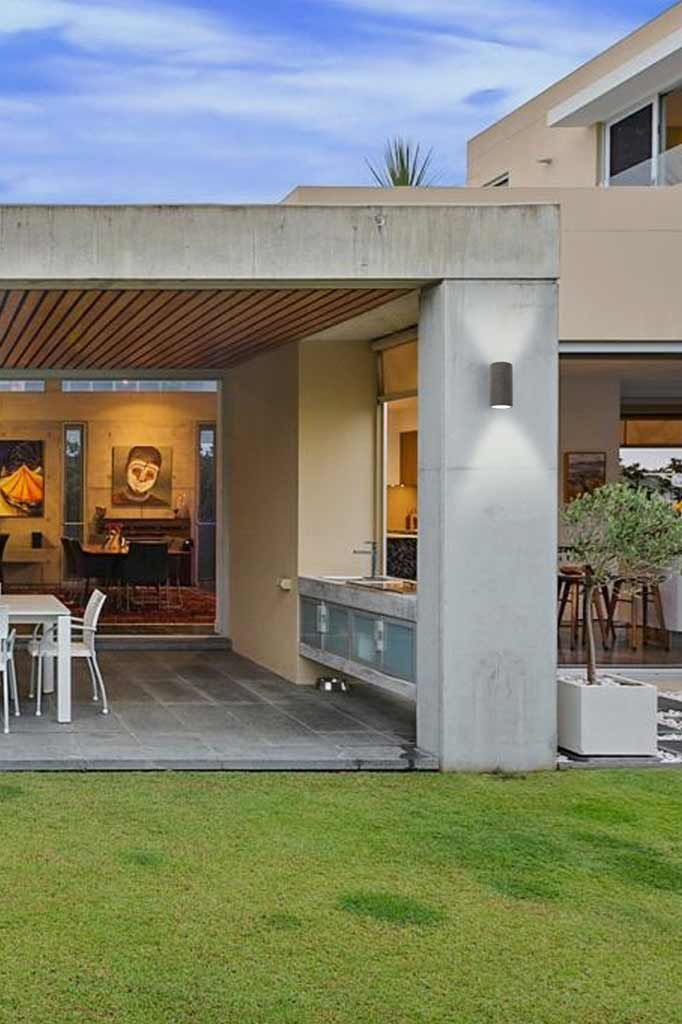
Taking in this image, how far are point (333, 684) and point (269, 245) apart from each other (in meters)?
4.11

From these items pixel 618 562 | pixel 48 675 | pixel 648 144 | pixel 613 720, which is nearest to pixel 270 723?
pixel 48 675

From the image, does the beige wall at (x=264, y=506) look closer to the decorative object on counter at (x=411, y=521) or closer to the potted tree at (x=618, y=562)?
the decorative object on counter at (x=411, y=521)

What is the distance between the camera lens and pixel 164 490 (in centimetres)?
1839

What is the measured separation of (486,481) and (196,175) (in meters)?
28.9

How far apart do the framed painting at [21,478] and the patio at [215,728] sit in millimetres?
7332

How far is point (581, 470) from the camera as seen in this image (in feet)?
48.6

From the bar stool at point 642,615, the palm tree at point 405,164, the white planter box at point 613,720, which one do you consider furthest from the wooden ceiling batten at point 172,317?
the palm tree at point 405,164

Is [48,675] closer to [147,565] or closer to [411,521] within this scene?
[411,521]

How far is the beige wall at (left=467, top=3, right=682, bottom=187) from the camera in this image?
15320 millimetres

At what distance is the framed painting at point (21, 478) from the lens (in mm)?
18078

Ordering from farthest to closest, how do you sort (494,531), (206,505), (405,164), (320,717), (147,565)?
(405,164), (206,505), (147,565), (320,717), (494,531)

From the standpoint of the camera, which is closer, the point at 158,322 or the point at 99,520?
the point at 158,322

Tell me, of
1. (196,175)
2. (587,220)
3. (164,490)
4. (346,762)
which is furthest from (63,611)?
(196,175)

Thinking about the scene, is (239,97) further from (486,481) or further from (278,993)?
(278,993)
